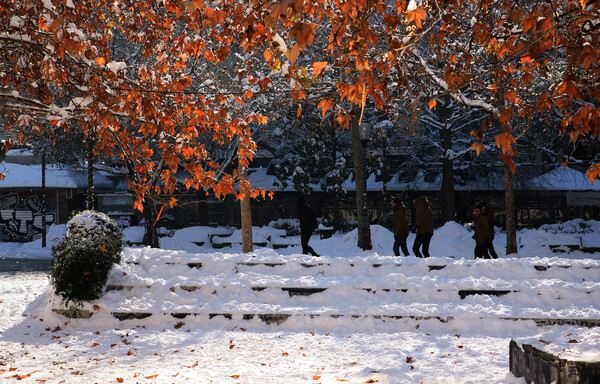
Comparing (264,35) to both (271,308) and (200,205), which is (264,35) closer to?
(271,308)

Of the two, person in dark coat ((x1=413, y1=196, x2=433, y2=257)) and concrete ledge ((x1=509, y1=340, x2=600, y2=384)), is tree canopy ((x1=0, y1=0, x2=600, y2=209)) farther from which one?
person in dark coat ((x1=413, y1=196, x2=433, y2=257))

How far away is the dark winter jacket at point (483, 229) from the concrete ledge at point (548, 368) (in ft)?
28.4

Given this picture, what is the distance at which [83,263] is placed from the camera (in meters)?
9.62

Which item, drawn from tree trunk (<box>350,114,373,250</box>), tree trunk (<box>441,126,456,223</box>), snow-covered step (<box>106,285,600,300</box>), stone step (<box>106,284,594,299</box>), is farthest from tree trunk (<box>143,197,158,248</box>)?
tree trunk (<box>441,126,456,223</box>)

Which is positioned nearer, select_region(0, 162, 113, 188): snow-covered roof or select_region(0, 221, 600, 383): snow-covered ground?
select_region(0, 221, 600, 383): snow-covered ground

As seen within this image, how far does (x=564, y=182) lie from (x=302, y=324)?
21.6m

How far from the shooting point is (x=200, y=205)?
1152 inches

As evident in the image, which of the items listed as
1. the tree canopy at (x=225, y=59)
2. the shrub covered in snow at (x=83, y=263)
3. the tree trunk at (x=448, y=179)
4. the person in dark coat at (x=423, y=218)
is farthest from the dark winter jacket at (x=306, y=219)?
the tree trunk at (x=448, y=179)

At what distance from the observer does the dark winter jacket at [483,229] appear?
1396 centimetres

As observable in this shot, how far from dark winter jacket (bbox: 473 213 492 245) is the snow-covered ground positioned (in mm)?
3159

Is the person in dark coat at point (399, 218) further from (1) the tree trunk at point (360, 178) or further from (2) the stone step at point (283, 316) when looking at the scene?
(2) the stone step at point (283, 316)

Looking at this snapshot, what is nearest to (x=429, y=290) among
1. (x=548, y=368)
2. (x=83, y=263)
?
(x=548, y=368)

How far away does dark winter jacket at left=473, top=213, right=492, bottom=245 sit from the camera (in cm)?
1396

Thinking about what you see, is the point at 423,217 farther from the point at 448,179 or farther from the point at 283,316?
the point at 448,179
